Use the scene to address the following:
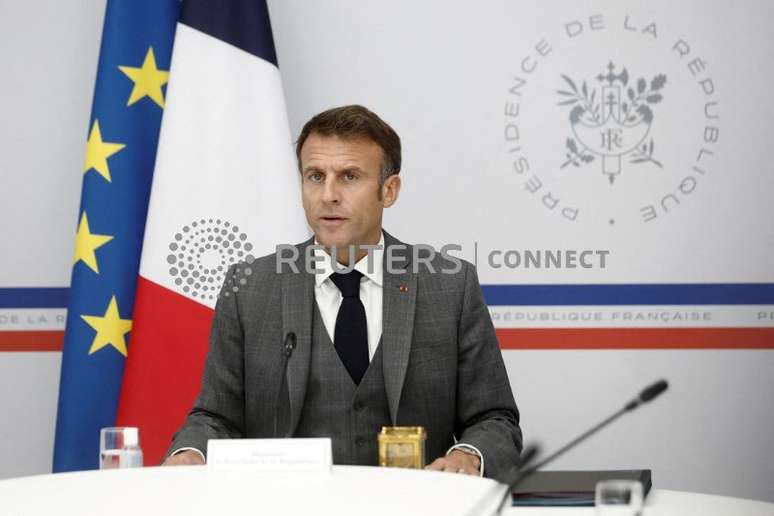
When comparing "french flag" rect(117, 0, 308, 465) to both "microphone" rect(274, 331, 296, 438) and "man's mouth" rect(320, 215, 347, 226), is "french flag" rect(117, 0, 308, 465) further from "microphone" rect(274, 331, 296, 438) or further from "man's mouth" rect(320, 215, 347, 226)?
"microphone" rect(274, 331, 296, 438)

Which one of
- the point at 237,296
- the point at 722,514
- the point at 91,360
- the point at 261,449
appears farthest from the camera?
the point at 91,360

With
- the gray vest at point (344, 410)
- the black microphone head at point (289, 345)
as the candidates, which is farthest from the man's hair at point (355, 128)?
the black microphone head at point (289, 345)

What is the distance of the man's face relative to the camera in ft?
9.80

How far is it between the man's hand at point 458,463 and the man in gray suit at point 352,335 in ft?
0.49

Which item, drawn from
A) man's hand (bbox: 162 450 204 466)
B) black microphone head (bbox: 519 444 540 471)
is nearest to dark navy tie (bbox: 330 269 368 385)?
man's hand (bbox: 162 450 204 466)

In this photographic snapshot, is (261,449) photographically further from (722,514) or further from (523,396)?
(523,396)

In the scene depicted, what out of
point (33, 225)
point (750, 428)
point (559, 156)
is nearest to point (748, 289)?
point (750, 428)

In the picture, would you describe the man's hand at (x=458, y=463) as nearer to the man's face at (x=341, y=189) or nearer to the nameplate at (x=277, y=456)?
the nameplate at (x=277, y=456)

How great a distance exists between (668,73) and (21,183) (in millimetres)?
2669

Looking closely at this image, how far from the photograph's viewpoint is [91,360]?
13.1 feet

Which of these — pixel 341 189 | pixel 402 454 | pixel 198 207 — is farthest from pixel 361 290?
pixel 198 207

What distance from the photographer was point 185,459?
250cm

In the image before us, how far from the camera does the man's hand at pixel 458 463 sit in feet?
7.98

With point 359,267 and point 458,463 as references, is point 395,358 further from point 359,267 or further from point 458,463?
point 458,463
